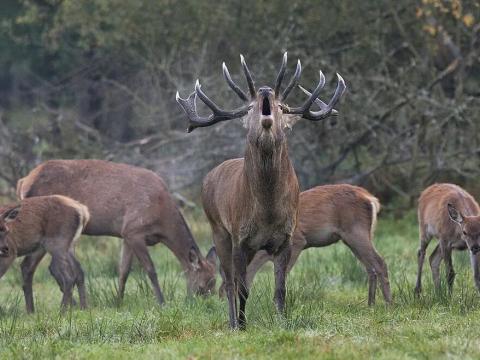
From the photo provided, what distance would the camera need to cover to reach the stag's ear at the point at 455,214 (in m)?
9.99

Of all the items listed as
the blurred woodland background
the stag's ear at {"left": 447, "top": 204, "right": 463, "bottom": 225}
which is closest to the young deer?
the stag's ear at {"left": 447, "top": 204, "right": 463, "bottom": 225}

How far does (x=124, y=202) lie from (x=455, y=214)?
4.15m

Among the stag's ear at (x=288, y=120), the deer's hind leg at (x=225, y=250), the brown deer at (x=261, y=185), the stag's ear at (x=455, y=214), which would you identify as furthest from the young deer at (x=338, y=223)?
the stag's ear at (x=288, y=120)

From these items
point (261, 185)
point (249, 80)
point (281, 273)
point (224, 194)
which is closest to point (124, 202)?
point (224, 194)

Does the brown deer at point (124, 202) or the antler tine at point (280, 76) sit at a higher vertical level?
the antler tine at point (280, 76)

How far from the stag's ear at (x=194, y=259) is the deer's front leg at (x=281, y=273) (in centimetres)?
368

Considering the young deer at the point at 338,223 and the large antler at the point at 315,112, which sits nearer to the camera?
the large antler at the point at 315,112

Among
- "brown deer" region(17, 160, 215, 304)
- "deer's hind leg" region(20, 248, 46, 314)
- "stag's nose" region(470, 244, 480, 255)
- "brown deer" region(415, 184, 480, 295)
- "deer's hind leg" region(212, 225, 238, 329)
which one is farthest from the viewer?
"brown deer" region(17, 160, 215, 304)

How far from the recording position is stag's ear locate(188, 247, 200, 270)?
11.7m

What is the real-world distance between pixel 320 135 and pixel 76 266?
7.69 metres

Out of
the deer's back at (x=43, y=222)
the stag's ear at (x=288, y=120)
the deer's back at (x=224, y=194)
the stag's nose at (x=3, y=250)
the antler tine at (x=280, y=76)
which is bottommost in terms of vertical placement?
the stag's nose at (x=3, y=250)

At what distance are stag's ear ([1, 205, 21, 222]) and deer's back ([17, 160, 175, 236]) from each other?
1556mm

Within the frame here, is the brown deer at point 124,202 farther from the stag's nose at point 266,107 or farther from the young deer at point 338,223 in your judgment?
the stag's nose at point 266,107

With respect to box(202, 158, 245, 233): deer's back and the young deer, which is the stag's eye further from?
the young deer
